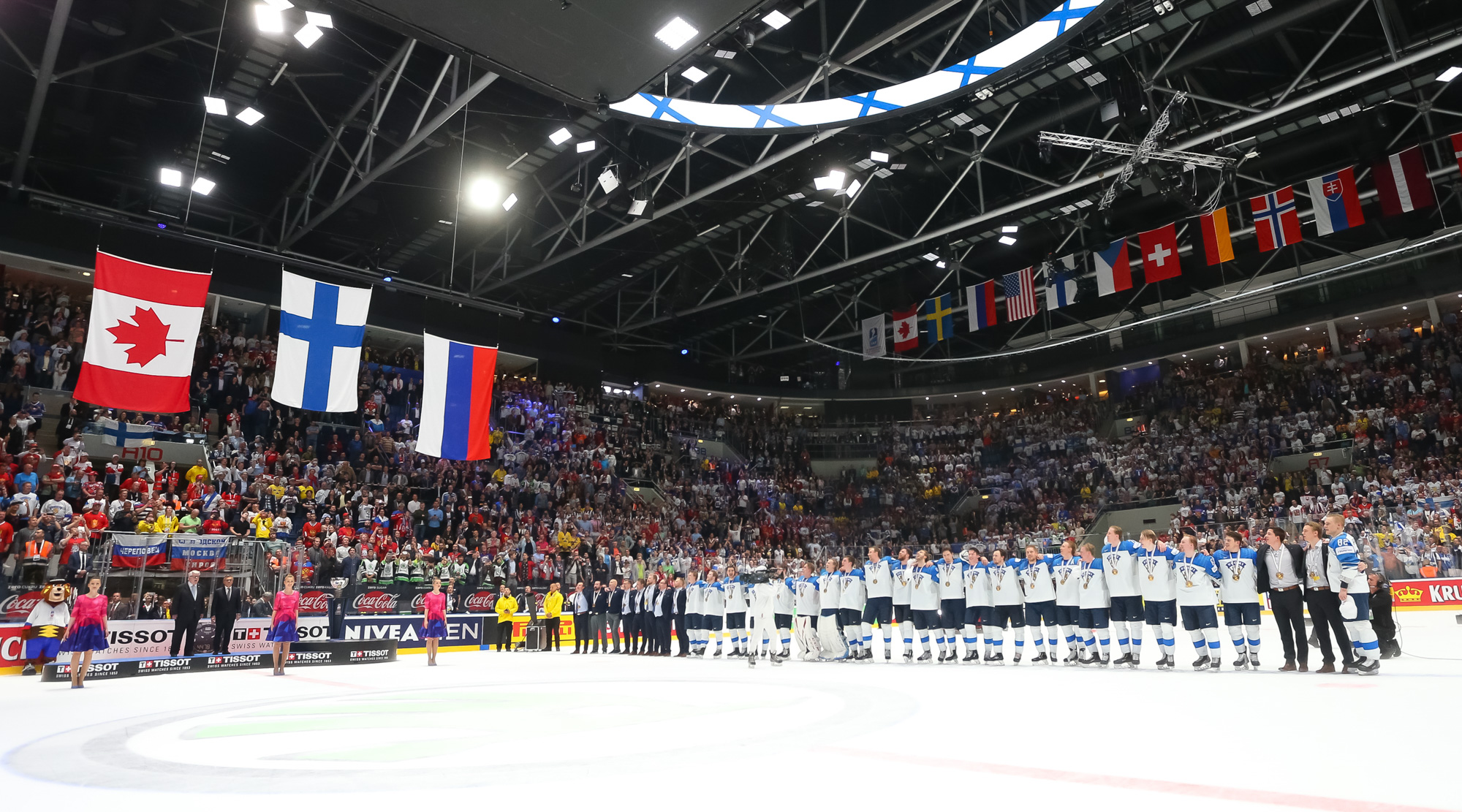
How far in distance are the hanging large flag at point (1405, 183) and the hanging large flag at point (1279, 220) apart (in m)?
2.03

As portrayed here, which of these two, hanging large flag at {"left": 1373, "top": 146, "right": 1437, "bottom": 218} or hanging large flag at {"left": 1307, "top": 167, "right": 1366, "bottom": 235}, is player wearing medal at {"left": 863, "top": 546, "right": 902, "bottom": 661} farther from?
hanging large flag at {"left": 1373, "top": 146, "right": 1437, "bottom": 218}

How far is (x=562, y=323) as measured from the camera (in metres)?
36.7

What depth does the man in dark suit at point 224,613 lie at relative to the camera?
1653 cm

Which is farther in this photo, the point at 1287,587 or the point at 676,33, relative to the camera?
the point at 1287,587

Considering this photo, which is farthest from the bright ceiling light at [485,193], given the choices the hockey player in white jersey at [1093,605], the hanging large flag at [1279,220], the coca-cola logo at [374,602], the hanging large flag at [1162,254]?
the hanging large flag at [1279,220]

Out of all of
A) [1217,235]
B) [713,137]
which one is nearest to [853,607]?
[713,137]

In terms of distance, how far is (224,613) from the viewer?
1662 cm

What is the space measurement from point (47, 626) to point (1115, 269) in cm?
2701

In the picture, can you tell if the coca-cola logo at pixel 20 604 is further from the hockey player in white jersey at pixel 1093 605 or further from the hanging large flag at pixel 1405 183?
the hanging large flag at pixel 1405 183

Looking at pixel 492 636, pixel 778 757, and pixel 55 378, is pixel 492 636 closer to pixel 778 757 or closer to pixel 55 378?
pixel 55 378

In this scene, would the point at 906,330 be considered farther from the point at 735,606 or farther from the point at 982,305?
the point at 735,606

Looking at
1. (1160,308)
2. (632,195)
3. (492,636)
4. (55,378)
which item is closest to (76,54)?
(55,378)

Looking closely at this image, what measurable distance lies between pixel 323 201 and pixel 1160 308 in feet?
100

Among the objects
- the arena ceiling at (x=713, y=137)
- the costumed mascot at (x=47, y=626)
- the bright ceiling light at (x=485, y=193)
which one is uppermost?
the arena ceiling at (x=713, y=137)
